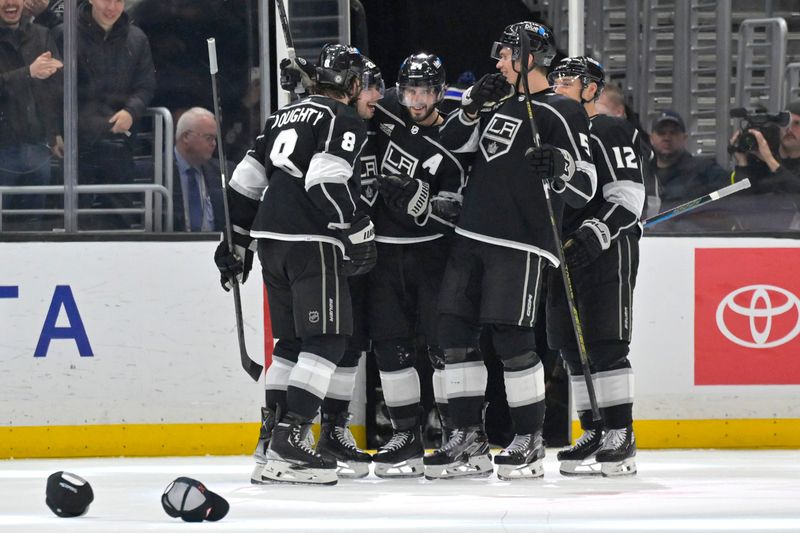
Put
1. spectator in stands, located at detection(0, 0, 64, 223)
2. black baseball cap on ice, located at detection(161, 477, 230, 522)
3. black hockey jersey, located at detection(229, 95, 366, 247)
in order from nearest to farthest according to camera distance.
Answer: black baseball cap on ice, located at detection(161, 477, 230, 522) → black hockey jersey, located at detection(229, 95, 366, 247) → spectator in stands, located at detection(0, 0, 64, 223)

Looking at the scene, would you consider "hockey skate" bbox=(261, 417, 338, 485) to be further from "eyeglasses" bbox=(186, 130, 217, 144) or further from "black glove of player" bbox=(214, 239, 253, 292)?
"eyeglasses" bbox=(186, 130, 217, 144)

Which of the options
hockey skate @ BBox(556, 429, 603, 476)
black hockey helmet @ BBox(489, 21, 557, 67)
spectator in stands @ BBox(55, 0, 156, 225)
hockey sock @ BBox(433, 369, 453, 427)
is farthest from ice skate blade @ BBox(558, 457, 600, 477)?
spectator in stands @ BBox(55, 0, 156, 225)

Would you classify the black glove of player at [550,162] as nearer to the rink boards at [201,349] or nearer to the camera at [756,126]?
the rink boards at [201,349]

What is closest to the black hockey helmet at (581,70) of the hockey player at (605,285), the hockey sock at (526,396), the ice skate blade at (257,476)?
the hockey player at (605,285)

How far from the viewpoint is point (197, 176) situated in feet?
20.4

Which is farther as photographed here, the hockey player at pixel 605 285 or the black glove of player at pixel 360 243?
the hockey player at pixel 605 285

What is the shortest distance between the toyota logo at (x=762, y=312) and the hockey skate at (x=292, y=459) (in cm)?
201

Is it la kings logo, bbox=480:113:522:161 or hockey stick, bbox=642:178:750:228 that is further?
hockey stick, bbox=642:178:750:228

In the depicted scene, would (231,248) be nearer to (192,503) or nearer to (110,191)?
(110,191)

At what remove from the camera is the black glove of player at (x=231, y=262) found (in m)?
5.18

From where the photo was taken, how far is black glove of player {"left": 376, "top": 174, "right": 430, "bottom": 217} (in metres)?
5.14

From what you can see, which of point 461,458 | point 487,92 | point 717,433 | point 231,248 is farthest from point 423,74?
point 717,433

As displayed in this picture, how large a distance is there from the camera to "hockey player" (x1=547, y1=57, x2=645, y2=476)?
1.11 metres

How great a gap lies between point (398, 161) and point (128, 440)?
164 cm
